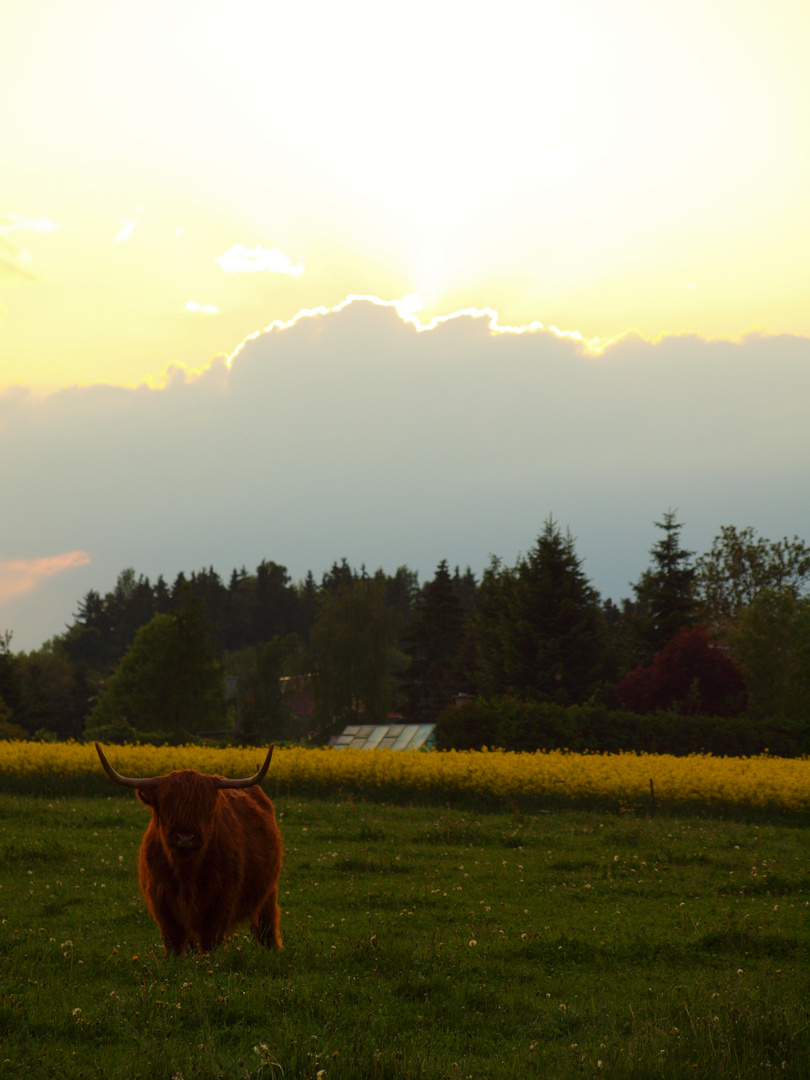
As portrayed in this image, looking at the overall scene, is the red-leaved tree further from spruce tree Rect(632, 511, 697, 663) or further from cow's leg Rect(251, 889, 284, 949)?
cow's leg Rect(251, 889, 284, 949)

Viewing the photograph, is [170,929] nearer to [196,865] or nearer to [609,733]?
[196,865]

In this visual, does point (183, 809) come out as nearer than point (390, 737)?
Yes

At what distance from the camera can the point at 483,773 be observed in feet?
74.2

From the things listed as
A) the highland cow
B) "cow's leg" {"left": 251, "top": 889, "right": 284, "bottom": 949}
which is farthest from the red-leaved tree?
the highland cow

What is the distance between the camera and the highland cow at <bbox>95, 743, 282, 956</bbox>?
7.58m

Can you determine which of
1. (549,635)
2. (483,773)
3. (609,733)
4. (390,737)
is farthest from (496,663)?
(483,773)

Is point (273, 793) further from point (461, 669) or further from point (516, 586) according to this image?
point (461, 669)

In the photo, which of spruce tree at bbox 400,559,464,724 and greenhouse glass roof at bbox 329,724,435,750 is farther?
spruce tree at bbox 400,559,464,724

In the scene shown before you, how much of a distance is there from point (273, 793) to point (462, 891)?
11302mm

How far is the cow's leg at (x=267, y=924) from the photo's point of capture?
28.9ft

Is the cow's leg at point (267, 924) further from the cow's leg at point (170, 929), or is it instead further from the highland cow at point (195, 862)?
the cow's leg at point (170, 929)

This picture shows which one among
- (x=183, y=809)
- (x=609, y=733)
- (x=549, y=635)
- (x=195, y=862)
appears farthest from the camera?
(x=549, y=635)

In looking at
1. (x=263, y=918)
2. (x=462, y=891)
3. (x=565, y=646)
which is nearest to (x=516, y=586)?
(x=565, y=646)

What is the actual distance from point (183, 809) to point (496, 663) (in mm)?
44504
